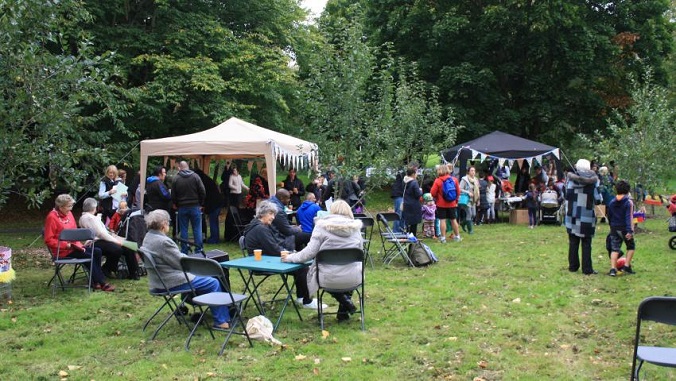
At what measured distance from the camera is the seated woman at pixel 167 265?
5.73 m

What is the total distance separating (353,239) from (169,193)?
5.41 metres

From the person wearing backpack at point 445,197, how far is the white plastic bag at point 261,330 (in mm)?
6545

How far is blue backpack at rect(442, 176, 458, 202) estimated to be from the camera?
451 inches

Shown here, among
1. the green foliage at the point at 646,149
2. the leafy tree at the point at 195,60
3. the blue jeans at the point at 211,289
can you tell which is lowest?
the blue jeans at the point at 211,289

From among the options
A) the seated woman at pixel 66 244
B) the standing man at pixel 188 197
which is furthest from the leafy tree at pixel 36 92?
the standing man at pixel 188 197

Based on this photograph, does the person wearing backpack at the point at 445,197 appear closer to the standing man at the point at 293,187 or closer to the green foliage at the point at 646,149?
the standing man at the point at 293,187

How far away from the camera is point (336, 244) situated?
6012 millimetres

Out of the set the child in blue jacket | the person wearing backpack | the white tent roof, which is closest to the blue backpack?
the person wearing backpack

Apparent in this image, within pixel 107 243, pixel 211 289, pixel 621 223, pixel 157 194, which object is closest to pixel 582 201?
pixel 621 223

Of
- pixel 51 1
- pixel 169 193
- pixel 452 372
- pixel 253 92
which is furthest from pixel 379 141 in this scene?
pixel 253 92

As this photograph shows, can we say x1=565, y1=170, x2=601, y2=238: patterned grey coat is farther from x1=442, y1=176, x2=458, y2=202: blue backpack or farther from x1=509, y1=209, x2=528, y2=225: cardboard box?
x1=509, y1=209, x2=528, y2=225: cardboard box

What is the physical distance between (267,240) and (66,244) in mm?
2934

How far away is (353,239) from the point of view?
6.11m

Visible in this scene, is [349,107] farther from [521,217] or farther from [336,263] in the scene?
[521,217]
